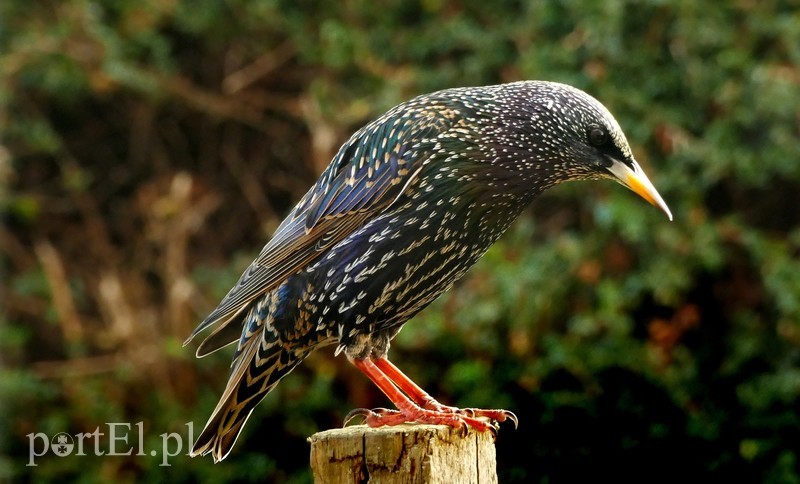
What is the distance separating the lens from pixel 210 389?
16.6 feet

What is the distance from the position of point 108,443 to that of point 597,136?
2791mm

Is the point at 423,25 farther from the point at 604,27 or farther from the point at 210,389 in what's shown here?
the point at 210,389

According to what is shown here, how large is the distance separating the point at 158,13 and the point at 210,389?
210 centimetres

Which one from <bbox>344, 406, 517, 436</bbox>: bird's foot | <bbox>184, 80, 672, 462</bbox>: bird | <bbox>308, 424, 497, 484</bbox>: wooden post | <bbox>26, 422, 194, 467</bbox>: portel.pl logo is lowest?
<bbox>308, 424, 497, 484</bbox>: wooden post

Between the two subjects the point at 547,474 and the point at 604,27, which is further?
the point at 604,27

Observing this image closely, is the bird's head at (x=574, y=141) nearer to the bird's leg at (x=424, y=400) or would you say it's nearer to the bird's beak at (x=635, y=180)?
the bird's beak at (x=635, y=180)

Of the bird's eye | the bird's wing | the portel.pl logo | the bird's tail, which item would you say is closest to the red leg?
the bird's tail

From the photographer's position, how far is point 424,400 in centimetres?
326

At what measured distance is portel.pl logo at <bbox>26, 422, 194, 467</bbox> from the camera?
472 cm

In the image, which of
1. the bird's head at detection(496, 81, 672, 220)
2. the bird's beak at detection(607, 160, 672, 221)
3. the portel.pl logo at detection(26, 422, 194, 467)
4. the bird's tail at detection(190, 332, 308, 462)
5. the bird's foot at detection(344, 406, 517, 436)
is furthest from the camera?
the portel.pl logo at detection(26, 422, 194, 467)

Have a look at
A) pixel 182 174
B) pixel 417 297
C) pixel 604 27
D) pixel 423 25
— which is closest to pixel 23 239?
pixel 182 174

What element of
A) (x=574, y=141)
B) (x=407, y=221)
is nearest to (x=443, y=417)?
(x=407, y=221)

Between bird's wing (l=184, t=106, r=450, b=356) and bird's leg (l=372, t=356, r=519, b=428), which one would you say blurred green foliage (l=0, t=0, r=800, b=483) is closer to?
bird's leg (l=372, t=356, r=519, b=428)

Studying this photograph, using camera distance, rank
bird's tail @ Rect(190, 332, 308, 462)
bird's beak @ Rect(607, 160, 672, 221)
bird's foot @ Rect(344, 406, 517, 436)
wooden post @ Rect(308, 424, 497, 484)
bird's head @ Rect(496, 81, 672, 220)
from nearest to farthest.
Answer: wooden post @ Rect(308, 424, 497, 484)
bird's foot @ Rect(344, 406, 517, 436)
bird's beak @ Rect(607, 160, 672, 221)
bird's head @ Rect(496, 81, 672, 220)
bird's tail @ Rect(190, 332, 308, 462)
